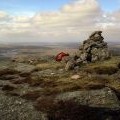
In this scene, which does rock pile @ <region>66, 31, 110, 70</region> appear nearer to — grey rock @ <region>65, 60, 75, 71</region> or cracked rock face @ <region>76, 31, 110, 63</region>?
cracked rock face @ <region>76, 31, 110, 63</region>

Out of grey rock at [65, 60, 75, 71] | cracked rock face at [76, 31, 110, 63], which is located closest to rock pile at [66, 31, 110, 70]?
cracked rock face at [76, 31, 110, 63]

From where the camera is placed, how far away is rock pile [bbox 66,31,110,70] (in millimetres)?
78500

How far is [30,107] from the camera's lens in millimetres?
41250

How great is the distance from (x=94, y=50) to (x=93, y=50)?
11.3 inches

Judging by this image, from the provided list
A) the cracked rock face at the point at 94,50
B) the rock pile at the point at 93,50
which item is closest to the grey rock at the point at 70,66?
the rock pile at the point at 93,50

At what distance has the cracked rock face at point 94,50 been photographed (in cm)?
7931

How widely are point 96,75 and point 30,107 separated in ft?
78.4

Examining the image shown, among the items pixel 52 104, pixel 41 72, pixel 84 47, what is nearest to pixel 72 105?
pixel 52 104

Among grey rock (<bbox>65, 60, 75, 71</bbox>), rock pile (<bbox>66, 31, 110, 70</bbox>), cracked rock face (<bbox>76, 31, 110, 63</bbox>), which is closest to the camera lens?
grey rock (<bbox>65, 60, 75, 71</bbox>)

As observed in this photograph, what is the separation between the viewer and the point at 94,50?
82562 millimetres

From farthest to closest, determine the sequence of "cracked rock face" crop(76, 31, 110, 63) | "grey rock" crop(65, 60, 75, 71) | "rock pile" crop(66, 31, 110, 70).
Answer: "cracked rock face" crop(76, 31, 110, 63), "rock pile" crop(66, 31, 110, 70), "grey rock" crop(65, 60, 75, 71)

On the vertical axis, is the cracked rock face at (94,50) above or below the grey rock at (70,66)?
above

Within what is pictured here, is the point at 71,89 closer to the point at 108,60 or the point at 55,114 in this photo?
the point at 55,114

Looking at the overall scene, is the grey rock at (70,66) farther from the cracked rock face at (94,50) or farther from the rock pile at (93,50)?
the cracked rock face at (94,50)
